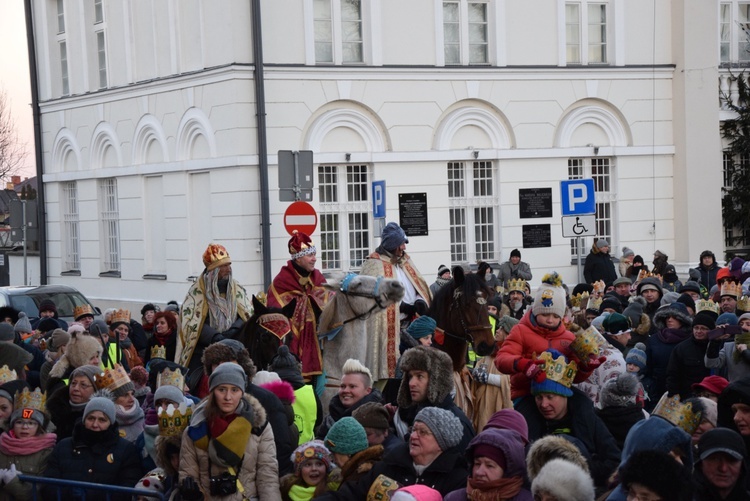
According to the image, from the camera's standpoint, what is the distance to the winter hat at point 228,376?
761cm

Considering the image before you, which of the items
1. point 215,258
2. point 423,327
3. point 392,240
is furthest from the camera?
point 392,240

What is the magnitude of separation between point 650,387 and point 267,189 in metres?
13.4

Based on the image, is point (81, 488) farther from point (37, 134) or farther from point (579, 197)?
point (37, 134)

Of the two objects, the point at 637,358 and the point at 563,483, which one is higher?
the point at 563,483

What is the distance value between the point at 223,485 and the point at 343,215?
60.5 feet

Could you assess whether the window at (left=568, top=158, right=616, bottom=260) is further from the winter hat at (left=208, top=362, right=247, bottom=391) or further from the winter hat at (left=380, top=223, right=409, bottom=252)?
the winter hat at (left=208, top=362, right=247, bottom=391)

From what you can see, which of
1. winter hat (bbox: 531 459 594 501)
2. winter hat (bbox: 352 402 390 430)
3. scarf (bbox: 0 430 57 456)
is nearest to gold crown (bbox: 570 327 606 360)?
winter hat (bbox: 352 402 390 430)

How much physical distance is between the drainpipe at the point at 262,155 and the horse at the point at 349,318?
1364 centimetres

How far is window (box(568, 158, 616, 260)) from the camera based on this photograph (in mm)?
27922

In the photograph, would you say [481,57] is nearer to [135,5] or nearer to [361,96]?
[361,96]

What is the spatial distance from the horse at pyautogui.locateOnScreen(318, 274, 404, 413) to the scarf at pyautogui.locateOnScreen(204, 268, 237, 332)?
1.21 m

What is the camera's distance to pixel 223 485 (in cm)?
750

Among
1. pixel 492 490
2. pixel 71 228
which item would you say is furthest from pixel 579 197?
pixel 71 228

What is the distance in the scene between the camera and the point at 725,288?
14.4 m
